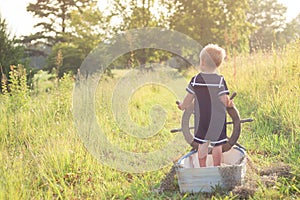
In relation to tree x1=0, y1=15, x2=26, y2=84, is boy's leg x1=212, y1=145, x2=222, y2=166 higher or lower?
lower

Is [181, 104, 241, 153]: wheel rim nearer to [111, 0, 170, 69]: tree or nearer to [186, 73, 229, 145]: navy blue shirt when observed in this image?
[186, 73, 229, 145]: navy blue shirt

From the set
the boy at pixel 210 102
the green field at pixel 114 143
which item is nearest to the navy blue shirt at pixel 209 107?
the boy at pixel 210 102

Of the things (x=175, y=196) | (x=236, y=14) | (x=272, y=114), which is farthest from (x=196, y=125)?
(x=236, y=14)

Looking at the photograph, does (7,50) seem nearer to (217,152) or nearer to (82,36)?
(82,36)

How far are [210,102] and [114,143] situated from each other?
5.24ft

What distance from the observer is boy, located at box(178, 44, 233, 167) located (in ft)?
10.4

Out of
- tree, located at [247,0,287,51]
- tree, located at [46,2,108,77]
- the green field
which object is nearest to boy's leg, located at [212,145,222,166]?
the green field

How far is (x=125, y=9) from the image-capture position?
1714cm

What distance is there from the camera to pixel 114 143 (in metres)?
4.41

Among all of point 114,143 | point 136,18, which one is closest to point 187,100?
point 114,143

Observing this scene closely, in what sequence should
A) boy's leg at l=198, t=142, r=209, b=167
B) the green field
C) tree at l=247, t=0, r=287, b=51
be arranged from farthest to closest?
1. tree at l=247, t=0, r=287, b=51
2. boy's leg at l=198, t=142, r=209, b=167
3. the green field

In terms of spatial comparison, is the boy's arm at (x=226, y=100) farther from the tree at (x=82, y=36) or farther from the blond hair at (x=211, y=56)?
the tree at (x=82, y=36)

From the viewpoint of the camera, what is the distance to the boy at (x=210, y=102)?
316 cm

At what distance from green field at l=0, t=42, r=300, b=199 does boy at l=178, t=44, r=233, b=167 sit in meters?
0.41
